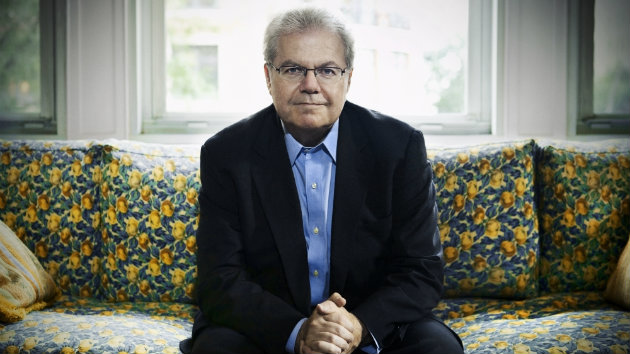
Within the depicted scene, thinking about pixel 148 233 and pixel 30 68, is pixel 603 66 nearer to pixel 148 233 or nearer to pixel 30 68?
pixel 148 233

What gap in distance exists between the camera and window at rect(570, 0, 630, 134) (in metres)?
2.38

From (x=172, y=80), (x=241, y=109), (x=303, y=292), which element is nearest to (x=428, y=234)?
(x=303, y=292)

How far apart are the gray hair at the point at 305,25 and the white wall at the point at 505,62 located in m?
1.20

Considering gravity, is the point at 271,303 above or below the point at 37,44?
below

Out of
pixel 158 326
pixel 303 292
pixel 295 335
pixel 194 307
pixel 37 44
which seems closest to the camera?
pixel 295 335

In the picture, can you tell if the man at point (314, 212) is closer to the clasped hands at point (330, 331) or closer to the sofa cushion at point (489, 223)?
the clasped hands at point (330, 331)

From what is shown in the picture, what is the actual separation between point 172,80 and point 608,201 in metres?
1.89

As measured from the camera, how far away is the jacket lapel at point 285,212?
4.47 ft

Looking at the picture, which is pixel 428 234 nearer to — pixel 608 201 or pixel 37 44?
pixel 608 201

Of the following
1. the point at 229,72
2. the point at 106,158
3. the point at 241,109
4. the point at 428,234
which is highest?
the point at 229,72

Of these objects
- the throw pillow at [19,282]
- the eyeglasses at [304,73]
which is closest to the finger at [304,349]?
the eyeglasses at [304,73]

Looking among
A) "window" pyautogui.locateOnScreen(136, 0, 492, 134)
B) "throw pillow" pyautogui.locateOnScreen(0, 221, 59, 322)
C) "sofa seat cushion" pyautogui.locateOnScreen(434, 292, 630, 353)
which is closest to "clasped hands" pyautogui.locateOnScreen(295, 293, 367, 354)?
"sofa seat cushion" pyautogui.locateOnScreen(434, 292, 630, 353)

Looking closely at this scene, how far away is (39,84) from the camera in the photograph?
247cm

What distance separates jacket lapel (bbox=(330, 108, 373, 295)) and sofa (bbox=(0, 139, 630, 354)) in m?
0.51
